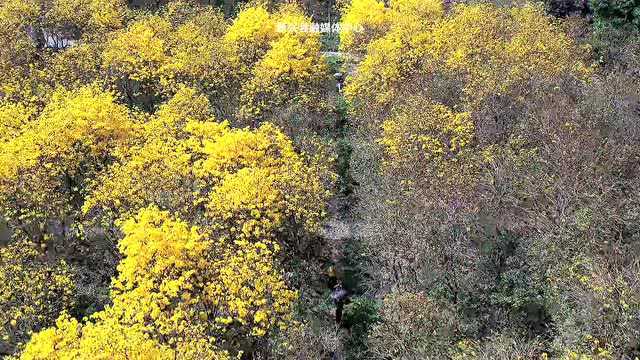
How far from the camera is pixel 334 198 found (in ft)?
118

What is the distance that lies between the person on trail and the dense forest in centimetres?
10

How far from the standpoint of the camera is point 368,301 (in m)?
29.5

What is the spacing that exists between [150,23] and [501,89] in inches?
1143

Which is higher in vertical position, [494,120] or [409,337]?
[494,120]

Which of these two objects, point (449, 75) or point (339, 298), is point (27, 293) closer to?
point (339, 298)

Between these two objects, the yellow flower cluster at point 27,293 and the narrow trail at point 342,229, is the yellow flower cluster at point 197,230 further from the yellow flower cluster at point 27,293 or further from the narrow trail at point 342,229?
the narrow trail at point 342,229

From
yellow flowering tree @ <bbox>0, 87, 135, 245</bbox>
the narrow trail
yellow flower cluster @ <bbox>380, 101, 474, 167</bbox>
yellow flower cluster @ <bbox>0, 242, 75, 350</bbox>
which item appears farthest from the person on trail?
yellow flowering tree @ <bbox>0, 87, 135, 245</bbox>

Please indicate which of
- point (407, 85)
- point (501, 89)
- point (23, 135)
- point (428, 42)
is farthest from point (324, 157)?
point (23, 135)

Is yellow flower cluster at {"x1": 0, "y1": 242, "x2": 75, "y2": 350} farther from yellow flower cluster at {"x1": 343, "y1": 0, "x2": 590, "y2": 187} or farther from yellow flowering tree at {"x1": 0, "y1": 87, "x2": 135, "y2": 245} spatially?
yellow flower cluster at {"x1": 343, "y1": 0, "x2": 590, "y2": 187}

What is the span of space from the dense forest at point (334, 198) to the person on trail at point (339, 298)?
0.32 ft

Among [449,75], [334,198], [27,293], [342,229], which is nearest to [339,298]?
[342,229]

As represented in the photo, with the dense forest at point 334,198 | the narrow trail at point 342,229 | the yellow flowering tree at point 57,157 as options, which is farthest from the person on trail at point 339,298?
the yellow flowering tree at point 57,157

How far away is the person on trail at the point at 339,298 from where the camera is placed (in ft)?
96.3

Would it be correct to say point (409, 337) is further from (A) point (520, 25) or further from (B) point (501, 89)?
(A) point (520, 25)
